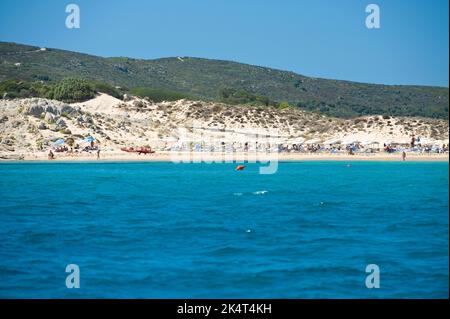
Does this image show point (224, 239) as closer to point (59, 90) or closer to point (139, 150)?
point (139, 150)

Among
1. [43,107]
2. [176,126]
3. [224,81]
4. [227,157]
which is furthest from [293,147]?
[224,81]

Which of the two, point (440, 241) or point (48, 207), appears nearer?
point (440, 241)

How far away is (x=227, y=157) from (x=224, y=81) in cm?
9067

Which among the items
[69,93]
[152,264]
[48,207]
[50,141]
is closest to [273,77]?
[69,93]

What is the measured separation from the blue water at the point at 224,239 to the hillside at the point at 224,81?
94121 millimetres

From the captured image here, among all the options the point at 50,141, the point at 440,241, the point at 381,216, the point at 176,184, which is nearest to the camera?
the point at 440,241

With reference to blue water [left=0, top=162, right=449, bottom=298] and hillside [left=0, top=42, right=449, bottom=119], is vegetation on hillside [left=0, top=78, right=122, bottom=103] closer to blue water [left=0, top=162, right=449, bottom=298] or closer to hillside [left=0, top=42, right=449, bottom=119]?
hillside [left=0, top=42, right=449, bottom=119]

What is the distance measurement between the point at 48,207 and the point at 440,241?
1679cm

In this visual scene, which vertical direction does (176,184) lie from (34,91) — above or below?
below

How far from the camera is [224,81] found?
158 meters

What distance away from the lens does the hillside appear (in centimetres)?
13900

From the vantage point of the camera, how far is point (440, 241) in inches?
819

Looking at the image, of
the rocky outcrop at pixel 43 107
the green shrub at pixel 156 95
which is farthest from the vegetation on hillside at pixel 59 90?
the rocky outcrop at pixel 43 107
